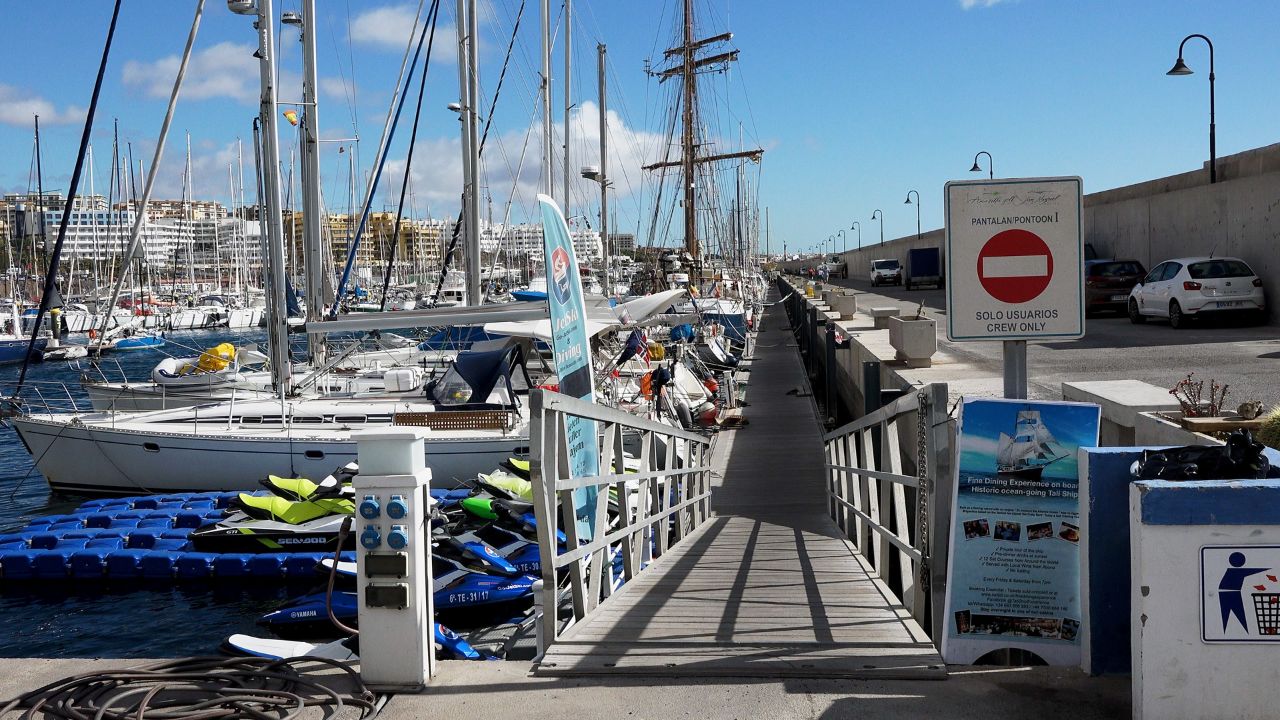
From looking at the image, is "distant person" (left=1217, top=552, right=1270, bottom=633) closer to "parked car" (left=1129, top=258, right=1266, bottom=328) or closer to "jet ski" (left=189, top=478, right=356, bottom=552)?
"jet ski" (left=189, top=478, right=356, bottom=552)

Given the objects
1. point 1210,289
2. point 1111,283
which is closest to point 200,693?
point 1210,289

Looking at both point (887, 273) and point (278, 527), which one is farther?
point (887, 273)

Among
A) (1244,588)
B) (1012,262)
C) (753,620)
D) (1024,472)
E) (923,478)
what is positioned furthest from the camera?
(753,620)

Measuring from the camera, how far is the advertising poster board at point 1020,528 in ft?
16.0

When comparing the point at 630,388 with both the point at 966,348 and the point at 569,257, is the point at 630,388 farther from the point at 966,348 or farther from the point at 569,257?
the point at 569,257

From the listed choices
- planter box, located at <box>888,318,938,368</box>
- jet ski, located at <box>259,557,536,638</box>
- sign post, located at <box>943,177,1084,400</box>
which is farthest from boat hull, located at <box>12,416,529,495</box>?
sign post, located at <box>943,177,1084,400</box>

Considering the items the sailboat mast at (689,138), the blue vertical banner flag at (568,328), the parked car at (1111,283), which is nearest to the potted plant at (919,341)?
the parked car at (1111,283)

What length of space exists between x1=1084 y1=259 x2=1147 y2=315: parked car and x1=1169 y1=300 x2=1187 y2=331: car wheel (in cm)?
431

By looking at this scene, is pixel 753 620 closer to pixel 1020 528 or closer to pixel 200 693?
pixel 1020 528

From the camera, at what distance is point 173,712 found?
14.4 ft

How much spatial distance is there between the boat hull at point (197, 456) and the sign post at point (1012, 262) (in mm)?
13960

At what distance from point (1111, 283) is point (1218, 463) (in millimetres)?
24952

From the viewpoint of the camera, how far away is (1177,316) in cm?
2219

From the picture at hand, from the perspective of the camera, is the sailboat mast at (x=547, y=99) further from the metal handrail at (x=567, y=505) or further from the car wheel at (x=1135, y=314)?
the metal handrail at (x=567, y=505)
